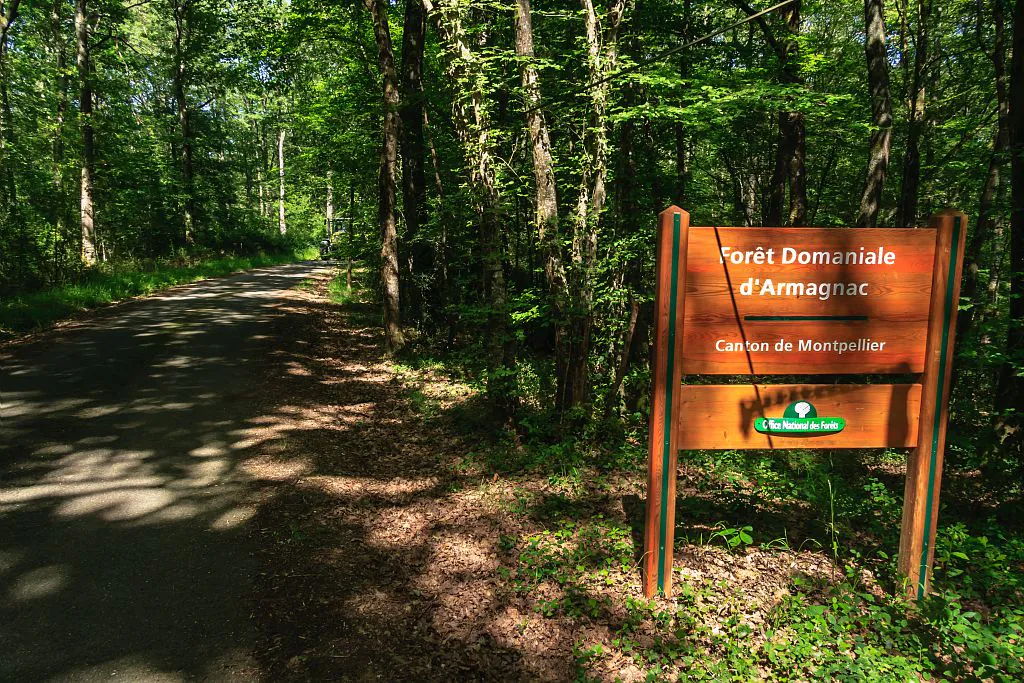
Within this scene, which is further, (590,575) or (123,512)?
(123,512)

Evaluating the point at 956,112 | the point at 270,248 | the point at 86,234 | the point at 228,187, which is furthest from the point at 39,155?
the point at 956,112

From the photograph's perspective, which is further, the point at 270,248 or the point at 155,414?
the point at 270,248

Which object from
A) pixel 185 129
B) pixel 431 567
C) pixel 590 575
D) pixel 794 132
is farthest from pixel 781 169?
pixel 185 129

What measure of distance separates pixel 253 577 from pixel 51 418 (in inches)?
187

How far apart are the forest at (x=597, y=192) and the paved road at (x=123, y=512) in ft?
7.50

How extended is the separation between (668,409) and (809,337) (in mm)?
1073

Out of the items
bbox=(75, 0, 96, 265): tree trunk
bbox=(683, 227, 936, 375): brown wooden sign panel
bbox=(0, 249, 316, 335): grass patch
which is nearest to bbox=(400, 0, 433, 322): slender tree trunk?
bbox=(0, 249, 316, 335): grass patch

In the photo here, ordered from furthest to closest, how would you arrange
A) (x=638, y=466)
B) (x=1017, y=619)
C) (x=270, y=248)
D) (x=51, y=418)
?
(x=270, y=248)
(x=51, y=418)
(x=638, y=466)
(x=1017, y=619)

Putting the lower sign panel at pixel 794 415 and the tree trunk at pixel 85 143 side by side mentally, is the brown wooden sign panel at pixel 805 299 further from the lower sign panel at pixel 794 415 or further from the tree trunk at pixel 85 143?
the tree trunk at pixel 85 143

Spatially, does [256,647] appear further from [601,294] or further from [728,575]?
[601,294]

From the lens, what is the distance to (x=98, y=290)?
1409 cm

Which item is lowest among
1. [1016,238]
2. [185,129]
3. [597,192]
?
[1016,238]

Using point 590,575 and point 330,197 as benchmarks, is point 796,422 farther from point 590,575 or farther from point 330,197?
point 330,197

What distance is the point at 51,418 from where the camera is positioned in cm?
707
